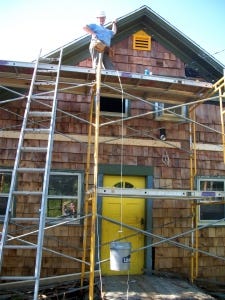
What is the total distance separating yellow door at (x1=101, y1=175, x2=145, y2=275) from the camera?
7512 millimetres

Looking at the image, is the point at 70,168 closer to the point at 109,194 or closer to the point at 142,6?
the point at 109,194

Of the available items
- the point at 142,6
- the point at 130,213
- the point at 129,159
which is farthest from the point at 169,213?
the point at 142,6

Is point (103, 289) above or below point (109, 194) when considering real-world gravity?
below

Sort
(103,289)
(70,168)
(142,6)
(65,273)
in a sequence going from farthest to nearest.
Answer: (142,6)
(70,168)
(65,273)
(103,289)

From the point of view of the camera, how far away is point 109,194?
537 centimetres

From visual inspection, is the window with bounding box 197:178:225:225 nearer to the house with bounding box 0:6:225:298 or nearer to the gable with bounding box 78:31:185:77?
the house with bounding box 0:6:225:298

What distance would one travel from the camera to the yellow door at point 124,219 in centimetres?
751

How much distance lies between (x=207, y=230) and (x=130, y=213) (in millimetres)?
1933

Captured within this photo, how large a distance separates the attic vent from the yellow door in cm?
339

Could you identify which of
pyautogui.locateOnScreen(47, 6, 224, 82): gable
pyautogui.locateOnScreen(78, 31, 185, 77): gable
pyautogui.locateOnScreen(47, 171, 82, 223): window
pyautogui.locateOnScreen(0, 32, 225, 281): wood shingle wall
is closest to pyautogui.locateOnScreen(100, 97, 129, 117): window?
pyautogui.locateOnScreen(0, 32, 225, 281): wood shingle wall

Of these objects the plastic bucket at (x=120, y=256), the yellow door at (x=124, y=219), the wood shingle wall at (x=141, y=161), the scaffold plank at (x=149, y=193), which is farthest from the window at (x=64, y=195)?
the plastic bucket at (x=120, y=256)

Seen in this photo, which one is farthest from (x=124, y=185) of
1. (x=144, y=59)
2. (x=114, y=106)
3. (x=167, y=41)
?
(x=167, y=41)

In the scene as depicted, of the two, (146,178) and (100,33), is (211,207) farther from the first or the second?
(100,33)

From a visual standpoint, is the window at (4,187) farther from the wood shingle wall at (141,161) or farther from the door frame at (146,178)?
the door frame at (146,178)
